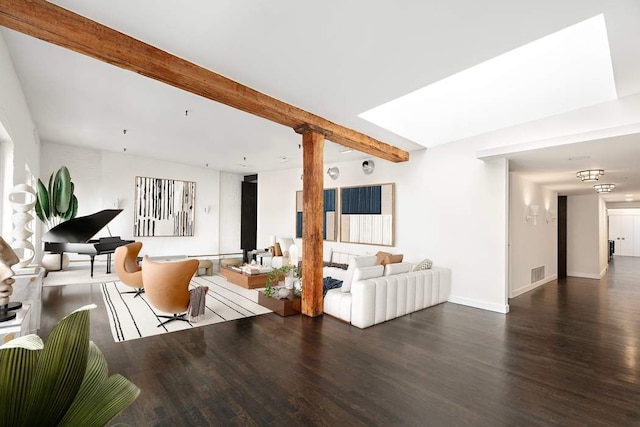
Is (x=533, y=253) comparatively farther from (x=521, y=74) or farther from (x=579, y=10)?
(x=579, y=10)

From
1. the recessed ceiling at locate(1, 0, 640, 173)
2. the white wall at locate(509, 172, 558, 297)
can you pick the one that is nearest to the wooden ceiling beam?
the recessed ceiling at locate(1, 0, 640, 173)

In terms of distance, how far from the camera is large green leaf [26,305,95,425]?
54 cm

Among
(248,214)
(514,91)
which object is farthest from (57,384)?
(248,214)

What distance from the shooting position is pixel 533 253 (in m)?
7.32

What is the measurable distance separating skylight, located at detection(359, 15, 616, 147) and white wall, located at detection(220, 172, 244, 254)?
759 centimetres

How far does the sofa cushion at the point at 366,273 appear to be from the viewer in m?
4.55

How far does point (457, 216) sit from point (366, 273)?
2462mm

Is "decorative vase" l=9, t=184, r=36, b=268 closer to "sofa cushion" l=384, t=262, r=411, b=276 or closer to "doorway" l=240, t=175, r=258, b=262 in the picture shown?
"sofa cushion" l=384, t=262, r=411, b=276

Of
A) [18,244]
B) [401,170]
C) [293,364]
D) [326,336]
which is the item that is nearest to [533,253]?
[401,170]

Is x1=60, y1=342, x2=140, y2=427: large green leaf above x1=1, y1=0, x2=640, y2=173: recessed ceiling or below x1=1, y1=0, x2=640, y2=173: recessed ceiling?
below

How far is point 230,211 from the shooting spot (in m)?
11.6

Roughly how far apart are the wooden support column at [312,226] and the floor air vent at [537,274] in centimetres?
549

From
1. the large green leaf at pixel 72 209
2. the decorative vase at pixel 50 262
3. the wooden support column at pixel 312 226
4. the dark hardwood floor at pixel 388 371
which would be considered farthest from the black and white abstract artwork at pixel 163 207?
the wooden support column at pixel 312 226

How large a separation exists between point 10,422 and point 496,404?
10.1 ft
